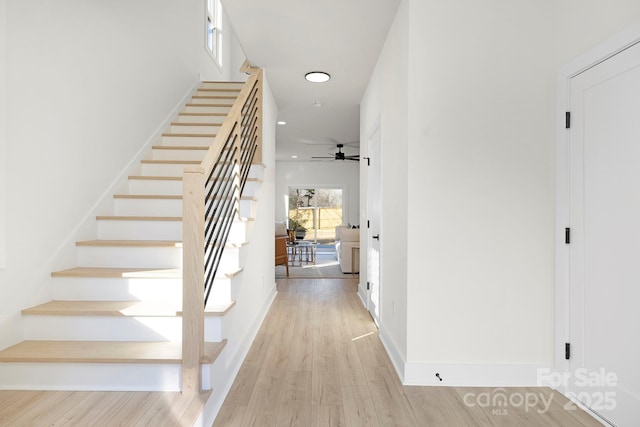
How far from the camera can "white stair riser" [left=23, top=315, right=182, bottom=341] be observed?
2.11 m

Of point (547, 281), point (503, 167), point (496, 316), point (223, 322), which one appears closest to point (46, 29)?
point (223, 322)

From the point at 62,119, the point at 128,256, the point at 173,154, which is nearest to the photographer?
the point at 62,119

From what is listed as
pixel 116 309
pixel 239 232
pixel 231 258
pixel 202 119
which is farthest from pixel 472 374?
pixel 202 119

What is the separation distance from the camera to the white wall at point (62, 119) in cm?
208

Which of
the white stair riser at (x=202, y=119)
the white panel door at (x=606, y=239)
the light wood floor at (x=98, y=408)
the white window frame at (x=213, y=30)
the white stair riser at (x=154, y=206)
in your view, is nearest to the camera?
the light wood floor at (x=98, y=408)

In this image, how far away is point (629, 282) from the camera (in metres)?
1.80

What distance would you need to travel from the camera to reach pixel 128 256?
259cm

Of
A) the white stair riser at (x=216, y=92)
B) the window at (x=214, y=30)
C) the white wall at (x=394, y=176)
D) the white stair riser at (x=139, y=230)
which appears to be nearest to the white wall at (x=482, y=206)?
the white wall at (x=394, y=176)

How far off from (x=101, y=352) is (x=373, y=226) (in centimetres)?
282

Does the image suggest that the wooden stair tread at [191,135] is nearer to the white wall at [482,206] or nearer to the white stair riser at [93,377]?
the white wall at [482,206]

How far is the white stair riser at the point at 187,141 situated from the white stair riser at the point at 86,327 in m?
2.21

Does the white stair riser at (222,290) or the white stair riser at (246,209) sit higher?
the white stair riser at (246,209)

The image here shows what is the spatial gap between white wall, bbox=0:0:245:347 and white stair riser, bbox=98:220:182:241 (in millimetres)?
165

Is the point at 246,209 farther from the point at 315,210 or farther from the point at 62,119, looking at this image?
the point at 315,210
